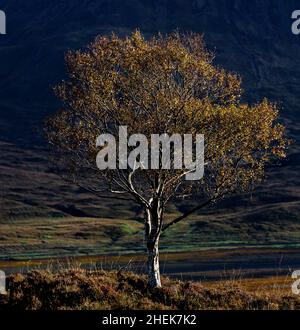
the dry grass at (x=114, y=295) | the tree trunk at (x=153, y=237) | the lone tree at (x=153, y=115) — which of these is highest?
the lone tree at (x=153, y=115)

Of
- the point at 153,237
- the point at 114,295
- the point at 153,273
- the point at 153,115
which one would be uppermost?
the point at 153,115

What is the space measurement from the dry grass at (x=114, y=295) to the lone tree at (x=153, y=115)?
2.41m

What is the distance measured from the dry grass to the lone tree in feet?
7.90

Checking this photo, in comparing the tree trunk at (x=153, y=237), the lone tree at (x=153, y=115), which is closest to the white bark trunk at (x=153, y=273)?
the tree trunk at (x=153, y=237)

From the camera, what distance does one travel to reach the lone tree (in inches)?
1433

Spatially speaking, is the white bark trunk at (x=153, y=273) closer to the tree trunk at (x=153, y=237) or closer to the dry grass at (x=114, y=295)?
the tree trunk at (x=153, y=237)

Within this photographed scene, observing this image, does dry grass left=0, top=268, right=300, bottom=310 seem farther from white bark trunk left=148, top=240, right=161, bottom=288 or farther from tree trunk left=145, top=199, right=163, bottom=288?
tree trunk left=145, top=199, right=163, bottom=288

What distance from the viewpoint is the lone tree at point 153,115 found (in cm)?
3641

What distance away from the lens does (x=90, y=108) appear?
36.6 metres

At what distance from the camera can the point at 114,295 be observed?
32.7 metres

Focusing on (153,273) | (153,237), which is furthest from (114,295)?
(153,237)

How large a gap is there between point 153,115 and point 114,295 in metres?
10.1

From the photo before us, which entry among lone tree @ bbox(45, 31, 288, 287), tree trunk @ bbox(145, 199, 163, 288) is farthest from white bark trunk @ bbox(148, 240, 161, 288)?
lone tree @ bbox(45, 31, 288, 287)

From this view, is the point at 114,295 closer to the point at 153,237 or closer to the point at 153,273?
the point at 153,273
